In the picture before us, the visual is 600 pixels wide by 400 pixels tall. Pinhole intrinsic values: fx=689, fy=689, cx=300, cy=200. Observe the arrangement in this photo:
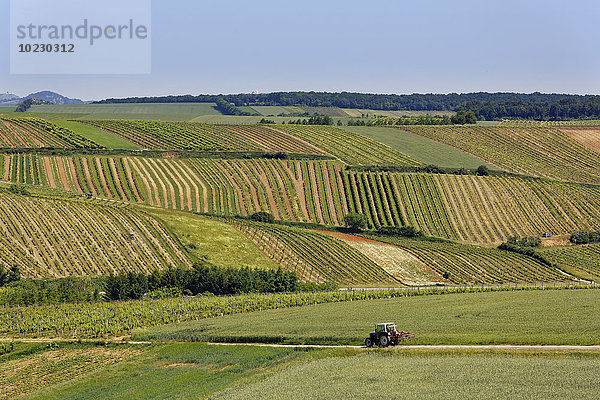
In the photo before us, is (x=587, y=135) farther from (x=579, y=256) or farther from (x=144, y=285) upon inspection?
(x=144, y=285)

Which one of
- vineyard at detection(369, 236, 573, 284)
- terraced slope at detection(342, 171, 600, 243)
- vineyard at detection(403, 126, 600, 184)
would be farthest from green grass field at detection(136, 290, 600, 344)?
vineyard at detection(403, 126, 600, 184)

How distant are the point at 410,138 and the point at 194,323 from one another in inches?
5180

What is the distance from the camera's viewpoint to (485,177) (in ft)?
477

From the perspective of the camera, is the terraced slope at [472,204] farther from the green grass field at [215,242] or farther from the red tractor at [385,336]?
the red tractor at [385,336]

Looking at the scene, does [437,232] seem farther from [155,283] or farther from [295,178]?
[155,283]

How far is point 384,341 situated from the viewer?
44.2m

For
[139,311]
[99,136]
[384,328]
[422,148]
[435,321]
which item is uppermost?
[99,136]

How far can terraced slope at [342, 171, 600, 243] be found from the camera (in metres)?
122

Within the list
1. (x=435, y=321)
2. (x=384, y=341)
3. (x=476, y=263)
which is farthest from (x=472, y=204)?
(x=384, y=341)

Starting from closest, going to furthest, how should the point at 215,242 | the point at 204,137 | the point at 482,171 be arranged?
the point at 215,242 < the point at 482,171 < the point at 204,137

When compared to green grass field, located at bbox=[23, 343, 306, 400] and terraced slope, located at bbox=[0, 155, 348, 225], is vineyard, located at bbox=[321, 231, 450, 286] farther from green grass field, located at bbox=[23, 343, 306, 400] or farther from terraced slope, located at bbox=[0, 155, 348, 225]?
green grass field, located at bbox=[23, 343, 306, 400]

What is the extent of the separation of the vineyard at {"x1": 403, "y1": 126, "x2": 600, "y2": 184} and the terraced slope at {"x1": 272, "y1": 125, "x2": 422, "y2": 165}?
67.3 ft

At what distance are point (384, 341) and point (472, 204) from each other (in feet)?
298

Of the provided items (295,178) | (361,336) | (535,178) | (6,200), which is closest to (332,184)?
(295,178)
